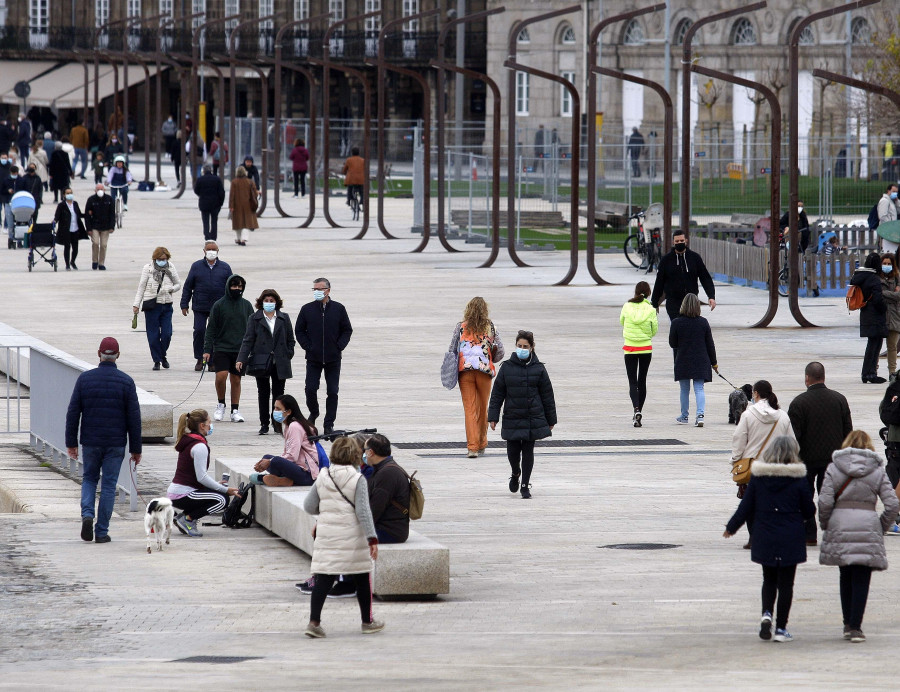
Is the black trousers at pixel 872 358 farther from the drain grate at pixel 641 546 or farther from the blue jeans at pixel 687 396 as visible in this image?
the drain grate at pixel 641 546

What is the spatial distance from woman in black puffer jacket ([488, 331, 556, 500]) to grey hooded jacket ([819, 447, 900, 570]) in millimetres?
4373

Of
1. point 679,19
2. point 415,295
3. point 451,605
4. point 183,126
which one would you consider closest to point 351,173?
point 183,126

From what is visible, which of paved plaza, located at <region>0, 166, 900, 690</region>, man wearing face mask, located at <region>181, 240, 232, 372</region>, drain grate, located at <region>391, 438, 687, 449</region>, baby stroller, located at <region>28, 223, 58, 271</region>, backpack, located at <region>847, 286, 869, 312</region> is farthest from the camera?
baby stroller, located at <region>28, 223, 58, 271</region>

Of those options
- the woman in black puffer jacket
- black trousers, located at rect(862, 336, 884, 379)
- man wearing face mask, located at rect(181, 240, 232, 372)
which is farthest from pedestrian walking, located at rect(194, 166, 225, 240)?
the woman in black puffer jacket

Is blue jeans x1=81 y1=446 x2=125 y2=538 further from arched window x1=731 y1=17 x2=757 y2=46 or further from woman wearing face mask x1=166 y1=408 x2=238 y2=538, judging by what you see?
arched window x1=731 y1=17 x2=757 y2=46

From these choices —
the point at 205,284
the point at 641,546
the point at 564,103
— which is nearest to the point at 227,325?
the point at 205,284

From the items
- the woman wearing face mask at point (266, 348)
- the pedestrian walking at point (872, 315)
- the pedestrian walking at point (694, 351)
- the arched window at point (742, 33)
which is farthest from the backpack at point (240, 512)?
the arched window at point (742, 33)

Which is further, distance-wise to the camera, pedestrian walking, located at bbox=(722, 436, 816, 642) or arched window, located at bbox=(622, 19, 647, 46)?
arched window, located at bbox=(622, 19, 647, 46)

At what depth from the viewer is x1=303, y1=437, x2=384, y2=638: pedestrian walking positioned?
10.2 meters

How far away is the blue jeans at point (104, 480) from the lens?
13031mm

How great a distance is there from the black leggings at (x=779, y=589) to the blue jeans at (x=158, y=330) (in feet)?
40.6

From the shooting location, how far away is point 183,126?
177 ft

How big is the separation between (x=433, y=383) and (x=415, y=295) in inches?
361

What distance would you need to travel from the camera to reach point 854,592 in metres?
9.94
